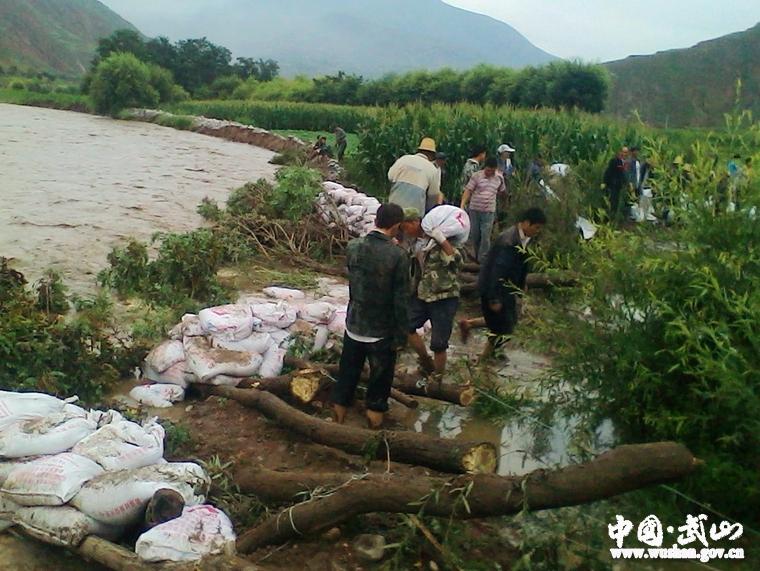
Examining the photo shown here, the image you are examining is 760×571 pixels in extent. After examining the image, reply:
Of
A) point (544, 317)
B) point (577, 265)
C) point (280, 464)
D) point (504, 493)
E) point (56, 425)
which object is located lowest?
point (280, 464)

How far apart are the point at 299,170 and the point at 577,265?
22.3ft

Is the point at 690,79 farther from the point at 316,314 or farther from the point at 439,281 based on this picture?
the point at 439,281

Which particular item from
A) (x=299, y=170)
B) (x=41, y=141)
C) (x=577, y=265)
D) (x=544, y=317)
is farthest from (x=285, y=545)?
(x=41, y=141)

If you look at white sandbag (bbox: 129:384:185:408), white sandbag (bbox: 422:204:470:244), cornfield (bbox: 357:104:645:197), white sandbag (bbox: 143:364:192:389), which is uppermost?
cornfield (bbox: 357:104:645:197)

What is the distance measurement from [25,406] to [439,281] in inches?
129

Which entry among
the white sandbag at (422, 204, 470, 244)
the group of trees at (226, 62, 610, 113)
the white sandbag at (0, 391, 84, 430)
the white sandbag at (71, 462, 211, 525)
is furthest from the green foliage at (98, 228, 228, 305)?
the group of trees at (226, 62, 610, 113)

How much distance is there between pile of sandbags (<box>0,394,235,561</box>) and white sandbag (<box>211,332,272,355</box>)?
1775 mm

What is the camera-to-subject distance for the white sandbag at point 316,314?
6.87 m

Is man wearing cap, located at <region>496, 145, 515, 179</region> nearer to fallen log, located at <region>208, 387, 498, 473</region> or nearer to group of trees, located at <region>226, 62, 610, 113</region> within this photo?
fallen log, located at <region>208, 387, 498, 473</region>

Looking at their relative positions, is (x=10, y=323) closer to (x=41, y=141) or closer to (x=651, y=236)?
(x=651, y=236)

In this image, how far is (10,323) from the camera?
5.61 meters

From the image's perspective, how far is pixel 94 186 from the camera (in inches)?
643

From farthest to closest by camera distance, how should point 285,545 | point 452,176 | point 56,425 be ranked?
point 452,176
point 56,425
point 285,545

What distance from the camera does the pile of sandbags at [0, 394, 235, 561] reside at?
141 inches
